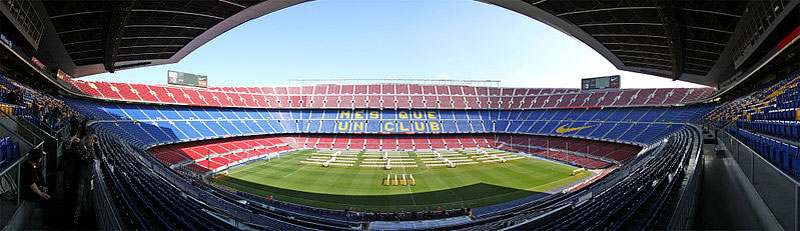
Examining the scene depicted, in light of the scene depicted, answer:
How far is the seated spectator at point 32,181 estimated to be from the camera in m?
5.34

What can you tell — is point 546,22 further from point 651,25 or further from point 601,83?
point 601,83

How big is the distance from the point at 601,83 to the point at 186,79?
72.8 meters

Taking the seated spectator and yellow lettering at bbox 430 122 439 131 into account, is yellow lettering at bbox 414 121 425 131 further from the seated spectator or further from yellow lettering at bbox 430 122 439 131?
the seated spectator

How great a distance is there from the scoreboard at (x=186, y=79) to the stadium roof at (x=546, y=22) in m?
23.1

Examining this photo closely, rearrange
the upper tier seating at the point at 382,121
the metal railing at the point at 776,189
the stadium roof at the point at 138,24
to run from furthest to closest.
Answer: the upper tier seating at the point at 382,121 < the stadium roof at the point at 138,24 < the metal railing at the point at 776,189

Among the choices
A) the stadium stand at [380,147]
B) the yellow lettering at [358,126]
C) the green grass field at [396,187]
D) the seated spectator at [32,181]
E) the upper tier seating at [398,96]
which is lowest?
the green grass field at [396,187]

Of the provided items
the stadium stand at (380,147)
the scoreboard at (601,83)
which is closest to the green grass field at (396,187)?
the stadium stand at (380,147)

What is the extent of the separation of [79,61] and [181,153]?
43.4ft

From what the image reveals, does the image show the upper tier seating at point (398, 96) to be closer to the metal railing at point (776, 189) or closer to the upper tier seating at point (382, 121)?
the upper tier seating at point (382, 121)

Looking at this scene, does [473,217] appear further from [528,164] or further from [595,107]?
[595,107]

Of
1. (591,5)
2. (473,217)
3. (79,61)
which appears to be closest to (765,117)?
(591,5)

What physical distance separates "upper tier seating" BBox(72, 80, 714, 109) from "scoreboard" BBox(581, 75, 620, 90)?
117cm

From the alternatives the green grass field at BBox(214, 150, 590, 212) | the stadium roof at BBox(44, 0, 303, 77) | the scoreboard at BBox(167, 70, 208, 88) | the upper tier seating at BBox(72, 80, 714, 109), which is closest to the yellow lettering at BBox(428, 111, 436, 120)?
the upper tier seating at BBox(72, 80, 714, 109)

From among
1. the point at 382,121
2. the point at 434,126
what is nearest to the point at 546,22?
the point at 434,126
